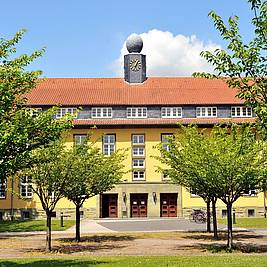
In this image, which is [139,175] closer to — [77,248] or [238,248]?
[77,248]

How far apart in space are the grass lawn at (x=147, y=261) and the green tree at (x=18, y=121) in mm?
4062

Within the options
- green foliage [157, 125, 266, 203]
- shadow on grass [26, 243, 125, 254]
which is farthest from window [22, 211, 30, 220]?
green foliage [157, 125, 266, 203]

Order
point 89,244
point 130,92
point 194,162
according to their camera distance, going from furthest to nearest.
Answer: point 130,92, point 89,244, point 194,162

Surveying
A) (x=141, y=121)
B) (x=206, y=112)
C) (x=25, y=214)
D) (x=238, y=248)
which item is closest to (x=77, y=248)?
(x=238, y=248)

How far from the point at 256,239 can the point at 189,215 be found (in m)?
22.0

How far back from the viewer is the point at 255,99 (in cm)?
1105

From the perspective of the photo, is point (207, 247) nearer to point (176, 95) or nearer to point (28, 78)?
point (28, 78)

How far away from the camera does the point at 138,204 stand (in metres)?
50.4

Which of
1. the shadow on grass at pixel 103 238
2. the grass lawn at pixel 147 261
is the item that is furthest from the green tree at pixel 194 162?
the shadow on grass at pixel 103 238

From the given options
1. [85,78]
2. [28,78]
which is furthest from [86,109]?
[28,78]

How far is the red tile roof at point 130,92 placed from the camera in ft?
166

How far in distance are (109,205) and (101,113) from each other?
8.95 meters

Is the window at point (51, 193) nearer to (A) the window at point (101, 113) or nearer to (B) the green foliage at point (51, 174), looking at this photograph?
(B) the green foliage at point (51, 174)

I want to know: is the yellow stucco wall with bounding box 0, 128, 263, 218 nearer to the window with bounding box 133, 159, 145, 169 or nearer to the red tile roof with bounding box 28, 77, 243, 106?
the window with bounding box 133, 159, 145, 169
